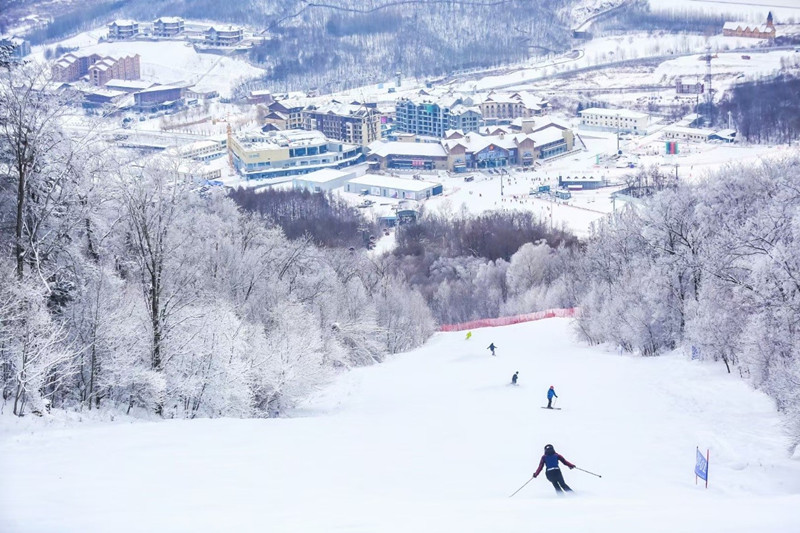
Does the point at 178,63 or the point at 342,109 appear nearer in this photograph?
the point at 342,109

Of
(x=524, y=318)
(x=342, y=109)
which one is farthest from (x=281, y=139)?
(x=524, y=318)

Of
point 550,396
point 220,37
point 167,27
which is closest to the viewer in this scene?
point 550,396

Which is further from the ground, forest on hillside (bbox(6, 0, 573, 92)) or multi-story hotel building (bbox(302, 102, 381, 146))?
forest on hillside (bbox(6, 0, 573, 92))

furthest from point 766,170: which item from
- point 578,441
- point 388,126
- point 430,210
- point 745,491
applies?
point 388,126

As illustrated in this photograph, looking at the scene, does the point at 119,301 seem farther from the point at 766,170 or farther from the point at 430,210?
the point at 430,210

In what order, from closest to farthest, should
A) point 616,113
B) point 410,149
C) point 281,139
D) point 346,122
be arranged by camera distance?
point 410,149
point 281,139
point 346,122
point 616,113

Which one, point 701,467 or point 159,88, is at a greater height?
point 701,467

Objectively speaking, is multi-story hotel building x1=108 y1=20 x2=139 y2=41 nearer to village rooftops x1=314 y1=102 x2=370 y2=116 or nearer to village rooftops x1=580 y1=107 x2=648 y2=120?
village rooftops x1=314 y1=102 x2=370 y2=116

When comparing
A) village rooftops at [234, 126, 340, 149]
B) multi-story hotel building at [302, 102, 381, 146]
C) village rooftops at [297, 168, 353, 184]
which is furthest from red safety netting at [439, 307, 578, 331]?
multi-story hotel building at [302, 102, 381, 146]

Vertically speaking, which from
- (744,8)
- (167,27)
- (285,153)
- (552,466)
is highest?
(744,8)

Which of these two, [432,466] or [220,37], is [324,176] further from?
[432,466]
